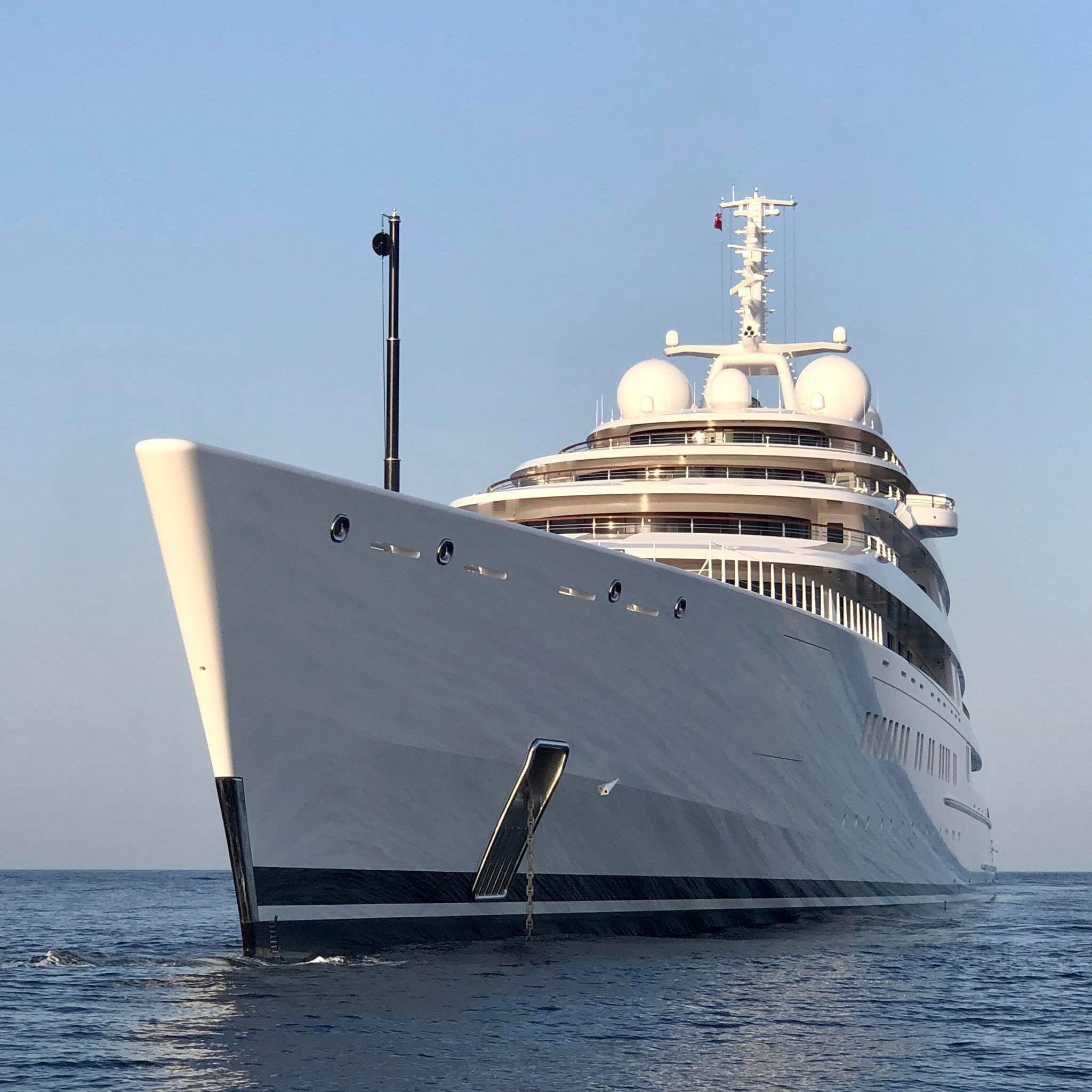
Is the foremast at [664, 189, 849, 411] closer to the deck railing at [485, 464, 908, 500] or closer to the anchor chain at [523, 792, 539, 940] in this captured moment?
the deck railing at [485, 464, 908, 500]

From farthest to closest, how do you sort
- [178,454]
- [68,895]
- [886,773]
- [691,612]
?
[68,895] → [886,773] → [691,612] → [178,454]

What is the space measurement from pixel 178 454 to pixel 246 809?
12.3 feet

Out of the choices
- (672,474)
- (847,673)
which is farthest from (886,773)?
(672,474)

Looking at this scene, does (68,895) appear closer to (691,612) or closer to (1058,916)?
(1058,916)

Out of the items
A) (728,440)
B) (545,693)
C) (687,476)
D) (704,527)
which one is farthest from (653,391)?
(545,693)

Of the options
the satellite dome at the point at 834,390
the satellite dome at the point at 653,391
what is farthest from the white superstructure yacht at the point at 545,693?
the satellite dome at the point at 834,390

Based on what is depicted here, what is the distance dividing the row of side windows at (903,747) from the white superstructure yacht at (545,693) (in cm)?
12

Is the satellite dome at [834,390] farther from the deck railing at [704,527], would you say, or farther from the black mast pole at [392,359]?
the black mast pole at [392,359]

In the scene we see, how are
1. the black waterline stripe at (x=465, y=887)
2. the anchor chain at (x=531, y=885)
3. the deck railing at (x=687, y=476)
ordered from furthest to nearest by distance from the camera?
1. the deck railing at (x=687, y=476)
2. the anchor chain at (x=531, y=885)
3. the black waterline stripe at (x=465, y=887)

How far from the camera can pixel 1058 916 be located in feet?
123

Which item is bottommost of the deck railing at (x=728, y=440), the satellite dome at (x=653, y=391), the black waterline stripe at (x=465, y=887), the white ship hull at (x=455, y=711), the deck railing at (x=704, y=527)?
the black waterline stripe at (x=465, y=887)

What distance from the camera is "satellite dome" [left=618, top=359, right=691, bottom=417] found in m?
31.1

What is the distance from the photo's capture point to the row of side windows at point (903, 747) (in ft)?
82.2

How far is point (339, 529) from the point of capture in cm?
1655
